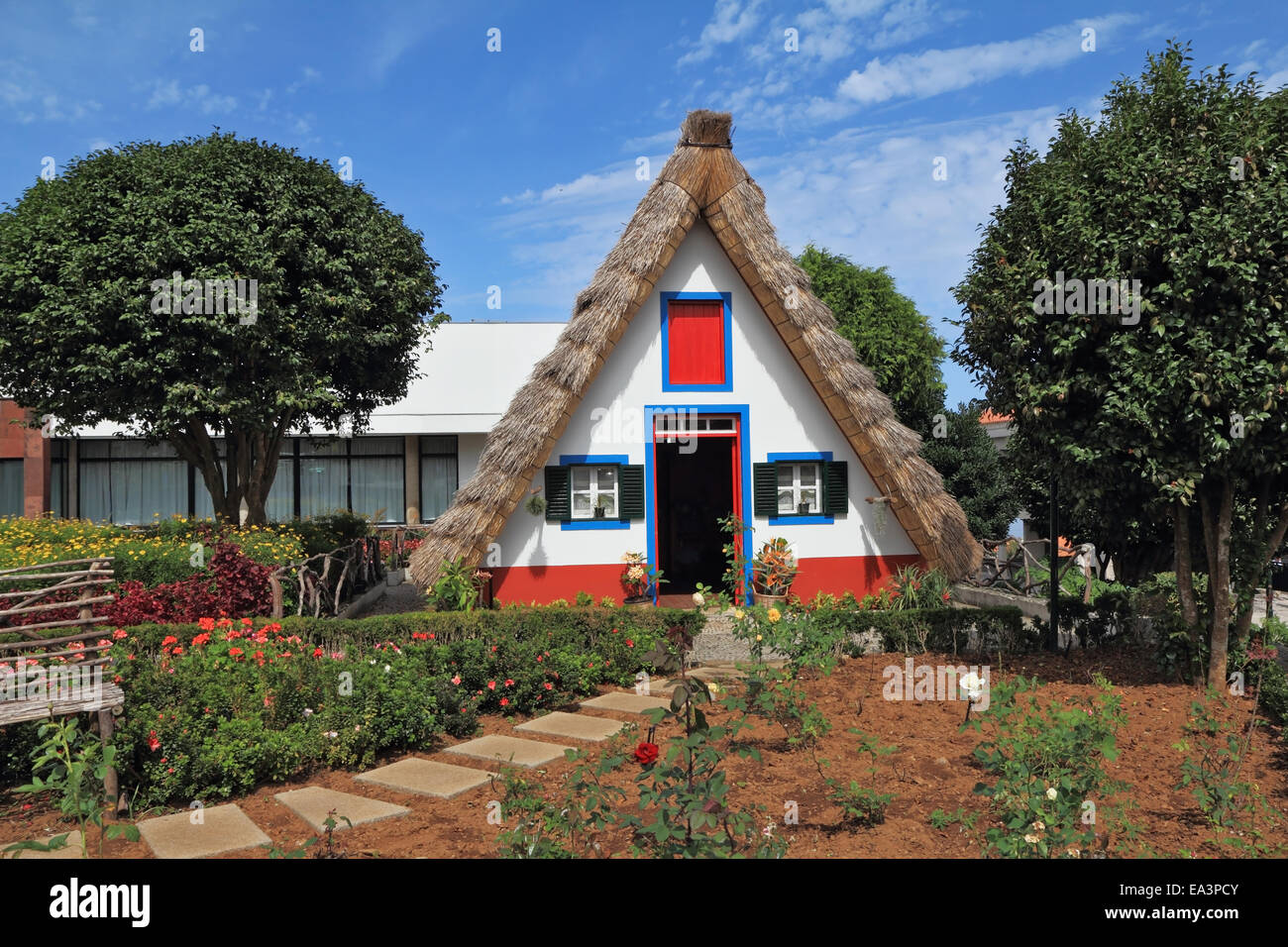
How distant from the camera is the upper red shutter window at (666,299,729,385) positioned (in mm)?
12648

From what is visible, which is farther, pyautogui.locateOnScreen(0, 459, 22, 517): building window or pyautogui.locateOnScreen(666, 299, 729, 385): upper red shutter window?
pyautogui.locateOnScreen(0, 459, 22, 517): building window

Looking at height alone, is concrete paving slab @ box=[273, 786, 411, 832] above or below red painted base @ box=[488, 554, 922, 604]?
below

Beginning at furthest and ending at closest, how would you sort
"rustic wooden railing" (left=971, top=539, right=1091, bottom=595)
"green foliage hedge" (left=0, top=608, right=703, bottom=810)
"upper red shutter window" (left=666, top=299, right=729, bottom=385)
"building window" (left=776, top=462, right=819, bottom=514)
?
"rustic wooden railing" (left=971, top=539, right=1091, bottom=595)
"building window" (left=776, top=462, right=819, bottom=514)
"upper red shutter window" (left=666, top=299, right=729, bottom=385)
"green foliage hedge" (left=0, top=608, right=703, bottom=810)

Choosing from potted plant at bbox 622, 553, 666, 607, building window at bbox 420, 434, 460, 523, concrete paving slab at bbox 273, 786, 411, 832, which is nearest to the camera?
concrete paving slab at bbox 273, 786, 411, 832

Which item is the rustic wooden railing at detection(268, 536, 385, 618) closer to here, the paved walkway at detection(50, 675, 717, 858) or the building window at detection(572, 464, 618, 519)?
the building window at detection(572, 464, 618, 519)

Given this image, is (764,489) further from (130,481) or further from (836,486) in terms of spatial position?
(130,481)

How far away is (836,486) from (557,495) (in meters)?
4.19

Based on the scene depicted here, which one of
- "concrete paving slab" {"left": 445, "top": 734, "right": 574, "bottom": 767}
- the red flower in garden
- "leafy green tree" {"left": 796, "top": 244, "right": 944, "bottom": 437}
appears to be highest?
"leafy green tree" {"left": 796, "top": 244, "right": 944, "bottom": 437}

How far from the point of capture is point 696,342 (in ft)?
41.7

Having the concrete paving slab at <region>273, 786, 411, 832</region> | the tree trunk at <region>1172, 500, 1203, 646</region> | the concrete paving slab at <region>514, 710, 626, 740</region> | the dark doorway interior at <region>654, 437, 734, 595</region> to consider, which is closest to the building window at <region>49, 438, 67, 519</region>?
the dark doorway interior at <region>654, 437, 734, 595</region>

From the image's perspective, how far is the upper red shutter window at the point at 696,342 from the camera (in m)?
12.6

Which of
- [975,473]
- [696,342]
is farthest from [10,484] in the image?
[975,473]

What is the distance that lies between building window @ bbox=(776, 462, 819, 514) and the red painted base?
0.81 meters
